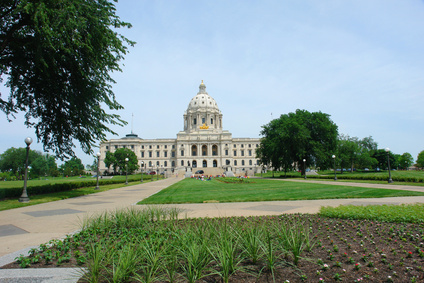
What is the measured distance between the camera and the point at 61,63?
17266 millimetres

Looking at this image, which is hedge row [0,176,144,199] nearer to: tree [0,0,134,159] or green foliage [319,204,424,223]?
tree [0,0,134,159]

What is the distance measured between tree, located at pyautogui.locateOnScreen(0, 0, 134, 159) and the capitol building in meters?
95.7

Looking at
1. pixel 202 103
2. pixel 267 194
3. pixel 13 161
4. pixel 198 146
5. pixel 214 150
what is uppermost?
pixel 202 103

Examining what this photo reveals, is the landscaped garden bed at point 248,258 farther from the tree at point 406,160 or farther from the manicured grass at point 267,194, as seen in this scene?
the tree at point 406,160

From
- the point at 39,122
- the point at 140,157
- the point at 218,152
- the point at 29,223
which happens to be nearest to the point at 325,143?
the point at 39,122

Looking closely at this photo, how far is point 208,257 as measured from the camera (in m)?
4.47

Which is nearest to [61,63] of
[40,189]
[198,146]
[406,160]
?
[40,189]

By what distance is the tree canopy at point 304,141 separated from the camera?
49188 mm

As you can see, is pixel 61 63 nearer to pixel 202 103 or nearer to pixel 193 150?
pixel 193 150

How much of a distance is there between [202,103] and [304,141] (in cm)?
9079

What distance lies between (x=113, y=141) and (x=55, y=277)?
12795cm

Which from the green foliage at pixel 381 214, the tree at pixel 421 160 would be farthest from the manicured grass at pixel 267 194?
the tree at pixel 421 160

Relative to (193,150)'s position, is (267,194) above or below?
below

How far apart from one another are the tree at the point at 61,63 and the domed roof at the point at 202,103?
115483 millimetres
